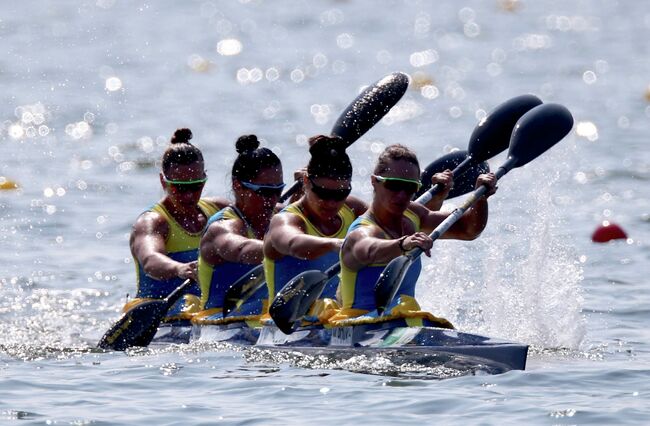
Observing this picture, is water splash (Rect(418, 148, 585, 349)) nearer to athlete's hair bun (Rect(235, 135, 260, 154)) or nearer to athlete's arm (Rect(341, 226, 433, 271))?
athlete's arm (Rect(341, 226, 433, 271))

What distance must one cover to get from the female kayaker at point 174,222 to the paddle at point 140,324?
208 mm

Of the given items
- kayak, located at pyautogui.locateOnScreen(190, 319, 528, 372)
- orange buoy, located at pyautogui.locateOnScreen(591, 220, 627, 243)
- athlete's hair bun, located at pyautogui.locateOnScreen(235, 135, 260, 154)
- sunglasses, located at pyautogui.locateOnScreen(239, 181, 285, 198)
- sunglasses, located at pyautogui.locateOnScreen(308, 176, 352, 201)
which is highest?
athlete's hair bun, located at pyautogui.locateOnScreen(235, 135, 260, 154)

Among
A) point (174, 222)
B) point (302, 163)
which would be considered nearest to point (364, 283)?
point (174, 222)

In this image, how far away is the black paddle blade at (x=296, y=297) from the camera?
28.3 feet

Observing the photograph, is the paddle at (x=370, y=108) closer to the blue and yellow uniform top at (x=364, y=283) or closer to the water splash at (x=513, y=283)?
the water splash at (x=513, y=283)

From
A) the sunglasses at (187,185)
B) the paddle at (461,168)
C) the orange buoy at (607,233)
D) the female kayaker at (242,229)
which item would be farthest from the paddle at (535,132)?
the orange buoy at (607,233)

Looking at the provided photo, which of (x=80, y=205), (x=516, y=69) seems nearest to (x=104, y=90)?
(x=516, y=69)

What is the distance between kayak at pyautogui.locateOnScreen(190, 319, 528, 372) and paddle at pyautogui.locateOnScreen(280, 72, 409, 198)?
1722 mm

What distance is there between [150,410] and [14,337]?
3.11 m

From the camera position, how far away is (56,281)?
13.5 m

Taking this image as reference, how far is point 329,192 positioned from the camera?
8.72m

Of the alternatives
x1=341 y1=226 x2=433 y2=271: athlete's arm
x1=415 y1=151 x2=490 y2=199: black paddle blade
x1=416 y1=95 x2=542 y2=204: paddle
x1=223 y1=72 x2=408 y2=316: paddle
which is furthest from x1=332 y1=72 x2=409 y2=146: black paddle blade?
x1=341 y1=226 x2=433 y2=271: athlete's arm

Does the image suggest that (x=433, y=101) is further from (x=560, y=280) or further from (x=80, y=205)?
(x=560, y=280)

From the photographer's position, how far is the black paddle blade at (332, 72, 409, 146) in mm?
10211
